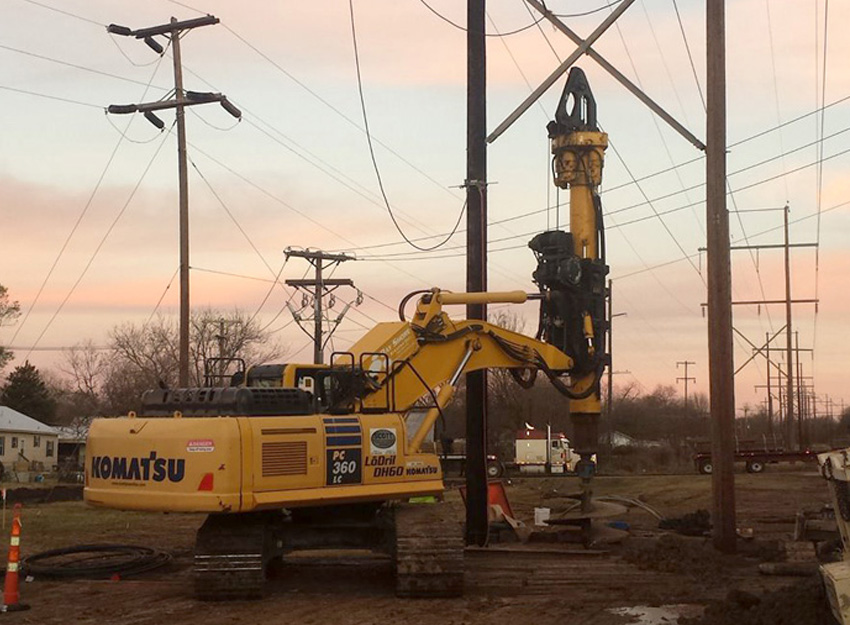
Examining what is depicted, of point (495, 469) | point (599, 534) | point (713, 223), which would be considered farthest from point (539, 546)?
point (495, 469)

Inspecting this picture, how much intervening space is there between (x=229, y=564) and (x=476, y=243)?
7.18m

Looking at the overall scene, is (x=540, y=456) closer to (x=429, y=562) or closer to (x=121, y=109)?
(x=121, y=109)

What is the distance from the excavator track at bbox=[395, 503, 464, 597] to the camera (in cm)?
1253

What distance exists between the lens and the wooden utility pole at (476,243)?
659 inches

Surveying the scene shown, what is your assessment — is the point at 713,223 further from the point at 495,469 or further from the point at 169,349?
the point at 169,349

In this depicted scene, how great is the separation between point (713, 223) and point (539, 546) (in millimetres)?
5789

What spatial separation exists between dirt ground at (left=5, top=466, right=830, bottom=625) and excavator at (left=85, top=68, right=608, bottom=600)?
60 cm

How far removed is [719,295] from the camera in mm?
15812

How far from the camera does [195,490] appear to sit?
11594 mm

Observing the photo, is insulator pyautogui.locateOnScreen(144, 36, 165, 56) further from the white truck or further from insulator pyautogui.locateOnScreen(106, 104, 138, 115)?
the white truck

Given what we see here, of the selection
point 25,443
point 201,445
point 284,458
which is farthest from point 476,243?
point 25,443

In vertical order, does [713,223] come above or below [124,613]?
above

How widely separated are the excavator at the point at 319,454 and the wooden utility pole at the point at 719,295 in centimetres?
257

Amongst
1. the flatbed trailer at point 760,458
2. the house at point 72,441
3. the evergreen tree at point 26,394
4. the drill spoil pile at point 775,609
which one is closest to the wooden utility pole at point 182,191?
the drill spoil pile at point 775,609
